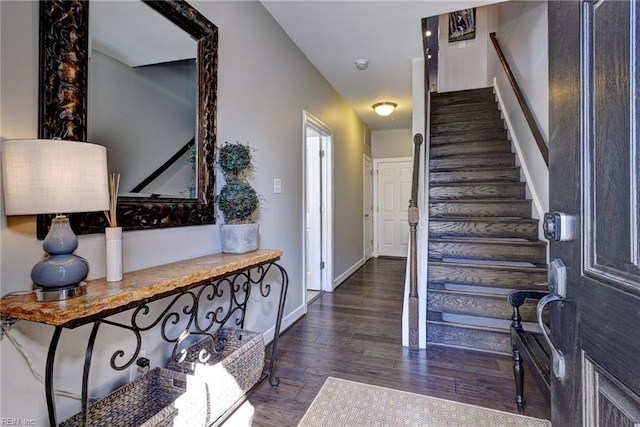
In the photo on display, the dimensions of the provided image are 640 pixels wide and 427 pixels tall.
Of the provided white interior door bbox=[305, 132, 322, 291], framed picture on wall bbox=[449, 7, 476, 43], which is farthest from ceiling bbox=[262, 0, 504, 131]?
framed picture on wall bbox=[449, 7, 476, 43]

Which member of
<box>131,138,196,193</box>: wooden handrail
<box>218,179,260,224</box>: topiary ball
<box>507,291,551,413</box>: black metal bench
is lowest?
<box>507,291,551,413</box>: black metal bench

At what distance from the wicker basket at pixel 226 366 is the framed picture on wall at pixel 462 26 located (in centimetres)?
604

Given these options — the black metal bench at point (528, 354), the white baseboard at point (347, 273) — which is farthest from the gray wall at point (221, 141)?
the black metal bench at point (528, 354)

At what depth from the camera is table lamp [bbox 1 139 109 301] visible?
35.1 inches

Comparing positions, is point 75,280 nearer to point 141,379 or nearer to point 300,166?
point 141,379

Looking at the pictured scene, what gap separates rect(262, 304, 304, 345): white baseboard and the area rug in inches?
29.8

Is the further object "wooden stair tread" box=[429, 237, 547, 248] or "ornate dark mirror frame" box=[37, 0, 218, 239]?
"wooden stair tread" box=[429, 237, 547, 248]

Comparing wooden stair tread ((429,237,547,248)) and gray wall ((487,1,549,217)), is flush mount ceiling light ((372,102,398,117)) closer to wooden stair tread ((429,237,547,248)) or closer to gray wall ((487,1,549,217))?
gray wall ((487,1,549,217))

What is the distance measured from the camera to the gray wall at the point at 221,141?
1.00 m

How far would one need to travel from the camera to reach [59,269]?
3.12 feet

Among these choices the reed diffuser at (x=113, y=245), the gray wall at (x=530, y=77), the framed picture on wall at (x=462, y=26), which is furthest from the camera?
the framed picture on wall at (x=462, y=26)

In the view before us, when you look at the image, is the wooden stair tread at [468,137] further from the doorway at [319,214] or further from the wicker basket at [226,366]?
the wicker basket at [226,366]

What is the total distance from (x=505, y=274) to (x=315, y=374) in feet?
5.57

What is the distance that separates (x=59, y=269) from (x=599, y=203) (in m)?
1.41
